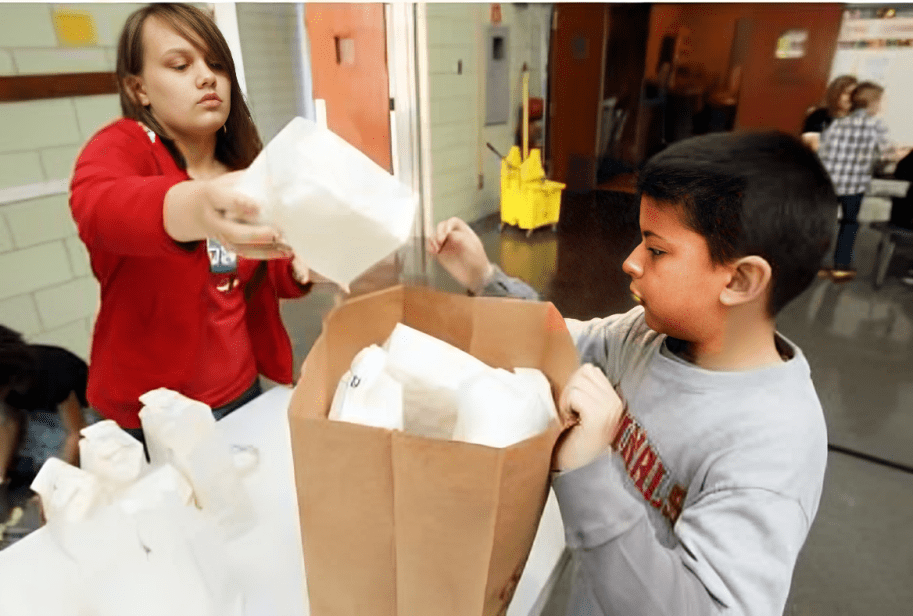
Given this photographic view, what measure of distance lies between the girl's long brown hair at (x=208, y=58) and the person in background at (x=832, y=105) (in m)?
2.27

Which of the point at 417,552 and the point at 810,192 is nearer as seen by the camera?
the point at 417,552

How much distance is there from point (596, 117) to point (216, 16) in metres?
1.51

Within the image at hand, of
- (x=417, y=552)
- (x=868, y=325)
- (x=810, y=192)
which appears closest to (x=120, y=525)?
(x=417, y=552)

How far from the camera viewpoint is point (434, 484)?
1.24 feet

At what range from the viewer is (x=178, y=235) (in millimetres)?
535

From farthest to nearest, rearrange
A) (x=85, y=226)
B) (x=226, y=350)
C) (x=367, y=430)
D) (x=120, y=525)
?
(x=226, y=350) → (x=85, y=226) → (x=120, y=525) → (x=367, y=430)

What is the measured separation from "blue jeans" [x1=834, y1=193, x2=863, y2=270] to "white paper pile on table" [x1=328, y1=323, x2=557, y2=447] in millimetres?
3156

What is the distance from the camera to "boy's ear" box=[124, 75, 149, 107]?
25.0 inches

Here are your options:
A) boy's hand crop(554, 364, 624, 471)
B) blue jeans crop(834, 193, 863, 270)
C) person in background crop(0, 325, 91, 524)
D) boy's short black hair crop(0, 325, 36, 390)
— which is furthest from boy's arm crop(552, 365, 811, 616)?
blue jeans crop(834, 193, 863, 270)

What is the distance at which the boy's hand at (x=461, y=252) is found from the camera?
723 millimetres

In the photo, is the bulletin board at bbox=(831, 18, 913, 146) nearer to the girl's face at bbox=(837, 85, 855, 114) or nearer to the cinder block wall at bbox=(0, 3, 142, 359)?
the girl's face at bbox=(837, 85, 855, 114)

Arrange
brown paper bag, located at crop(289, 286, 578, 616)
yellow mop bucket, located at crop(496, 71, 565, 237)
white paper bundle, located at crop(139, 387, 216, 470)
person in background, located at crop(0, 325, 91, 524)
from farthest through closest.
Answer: yellow mop bucket, located at crop(496, 71, 565, 237) → person in background, located at crop(0, 325, 91, 524) → white paper bundle, located at crop(139, 387, 216, 470) → brown paper bag, located at crop(289, 286, 578, 616)

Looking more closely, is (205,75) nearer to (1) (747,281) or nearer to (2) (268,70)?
(2) (268,70)

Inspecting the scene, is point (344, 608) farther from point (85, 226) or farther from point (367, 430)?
point (85, 226)
